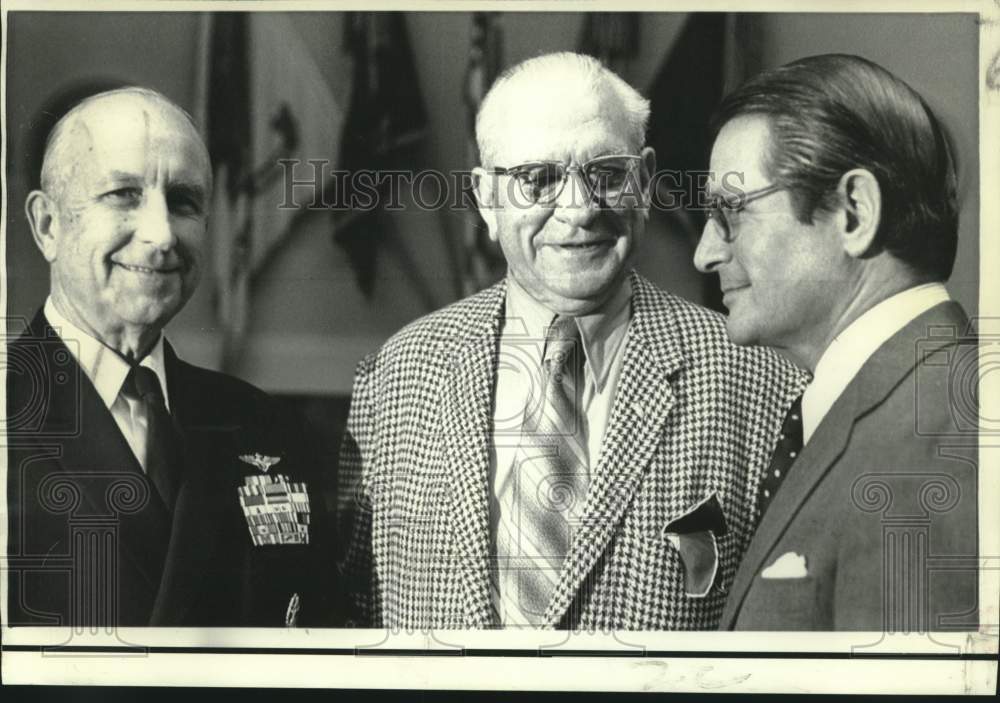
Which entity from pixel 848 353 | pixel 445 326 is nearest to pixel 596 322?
pixel 445 326

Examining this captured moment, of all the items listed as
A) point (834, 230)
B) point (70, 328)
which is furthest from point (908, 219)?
point (70, 328)

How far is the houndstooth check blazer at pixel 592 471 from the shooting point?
478 cm

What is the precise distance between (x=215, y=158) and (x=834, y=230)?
85.4 inches

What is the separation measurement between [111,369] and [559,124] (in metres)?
1.81

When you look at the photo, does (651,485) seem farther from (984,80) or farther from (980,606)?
(984,80)

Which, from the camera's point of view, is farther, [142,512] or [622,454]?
[142,512]

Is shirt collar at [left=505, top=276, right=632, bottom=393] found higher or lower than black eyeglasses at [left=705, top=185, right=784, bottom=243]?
lower

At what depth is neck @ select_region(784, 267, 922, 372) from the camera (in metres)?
4.81

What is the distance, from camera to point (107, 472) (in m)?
4.95

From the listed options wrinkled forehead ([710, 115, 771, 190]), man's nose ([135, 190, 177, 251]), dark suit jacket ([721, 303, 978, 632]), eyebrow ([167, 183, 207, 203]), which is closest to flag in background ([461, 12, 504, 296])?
wrinkled forehead ([710, 115, 771, 190])

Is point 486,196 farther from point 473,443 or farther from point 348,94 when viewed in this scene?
point 473,443

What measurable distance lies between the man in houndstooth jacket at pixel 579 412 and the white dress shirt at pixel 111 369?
2.45 ft

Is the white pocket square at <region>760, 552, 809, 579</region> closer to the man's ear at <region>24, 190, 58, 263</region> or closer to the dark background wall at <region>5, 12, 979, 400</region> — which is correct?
the dark background wall at <region>5, 12, 979, 400</region>

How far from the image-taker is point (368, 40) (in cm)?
489
